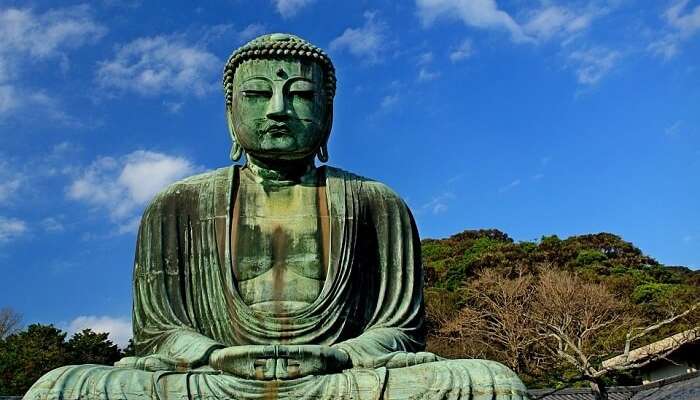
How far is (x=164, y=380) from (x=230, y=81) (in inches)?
113

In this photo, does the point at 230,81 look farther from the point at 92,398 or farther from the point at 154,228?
the point at 92,398

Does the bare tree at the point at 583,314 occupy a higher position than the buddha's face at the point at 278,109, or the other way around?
the bare tree at the point at 583,314

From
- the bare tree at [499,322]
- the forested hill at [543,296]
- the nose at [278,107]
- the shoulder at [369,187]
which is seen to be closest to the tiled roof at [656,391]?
the forested hill at [543,296]

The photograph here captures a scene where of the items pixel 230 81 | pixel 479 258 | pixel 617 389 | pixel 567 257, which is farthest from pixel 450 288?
pixel 230 81

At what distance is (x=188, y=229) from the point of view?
22.8 ft

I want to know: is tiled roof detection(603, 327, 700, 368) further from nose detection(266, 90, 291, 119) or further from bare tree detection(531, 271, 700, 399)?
nose detection(266, 90, 291, 119)

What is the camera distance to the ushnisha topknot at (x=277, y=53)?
22.9 ft

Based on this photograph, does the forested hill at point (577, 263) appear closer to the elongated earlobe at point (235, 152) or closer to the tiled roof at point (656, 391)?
the tiled roof at point (656, 391)

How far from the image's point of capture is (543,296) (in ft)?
117

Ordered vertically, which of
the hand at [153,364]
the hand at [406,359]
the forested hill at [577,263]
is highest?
the forested hill at [577,263]

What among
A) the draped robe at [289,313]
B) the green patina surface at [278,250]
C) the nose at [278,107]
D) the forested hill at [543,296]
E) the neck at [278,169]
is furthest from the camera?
the forested hill at [543,296]

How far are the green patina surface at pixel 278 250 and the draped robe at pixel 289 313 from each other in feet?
0.04

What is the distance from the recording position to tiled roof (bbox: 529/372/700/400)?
68.1ft

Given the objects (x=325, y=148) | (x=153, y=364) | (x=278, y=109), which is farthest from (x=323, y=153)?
(x=153, y=364)
